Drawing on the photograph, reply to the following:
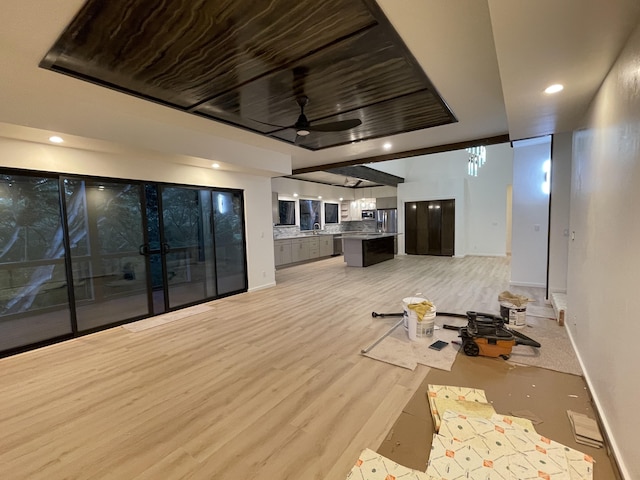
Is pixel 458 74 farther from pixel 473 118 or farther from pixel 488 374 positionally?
pixel 488 374

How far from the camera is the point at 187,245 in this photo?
4965 mm

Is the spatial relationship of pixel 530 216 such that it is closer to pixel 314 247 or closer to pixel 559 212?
pixel 559 212

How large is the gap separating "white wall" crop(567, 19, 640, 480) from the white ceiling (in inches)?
9.9

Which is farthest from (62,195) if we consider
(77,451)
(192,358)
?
(77,451)

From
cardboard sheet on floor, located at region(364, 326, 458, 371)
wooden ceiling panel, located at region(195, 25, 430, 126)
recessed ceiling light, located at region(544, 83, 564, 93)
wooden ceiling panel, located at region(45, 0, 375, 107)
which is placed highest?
wooden ceiling panel, located at region(195, 25, 430, 126)

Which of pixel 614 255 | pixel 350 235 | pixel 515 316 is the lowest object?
pixel 515 316

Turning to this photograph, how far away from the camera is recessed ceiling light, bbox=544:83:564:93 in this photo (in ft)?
→ 7.82

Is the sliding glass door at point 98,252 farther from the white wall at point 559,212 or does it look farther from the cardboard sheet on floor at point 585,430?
the white wall at point 559,212

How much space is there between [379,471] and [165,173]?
4689mm

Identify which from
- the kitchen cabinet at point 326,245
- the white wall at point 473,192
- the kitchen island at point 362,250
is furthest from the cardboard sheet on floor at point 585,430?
the kitchen cabinet at point 326,245

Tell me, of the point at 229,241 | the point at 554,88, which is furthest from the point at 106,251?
the point at 554,88

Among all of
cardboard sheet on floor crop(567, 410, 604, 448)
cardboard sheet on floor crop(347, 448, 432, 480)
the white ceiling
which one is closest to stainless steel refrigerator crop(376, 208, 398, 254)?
the white ceiling

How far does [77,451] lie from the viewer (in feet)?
6.00

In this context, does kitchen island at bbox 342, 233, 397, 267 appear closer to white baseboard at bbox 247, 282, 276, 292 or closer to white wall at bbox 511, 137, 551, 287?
white baseboard at bbox 247, 282, 276, 292
